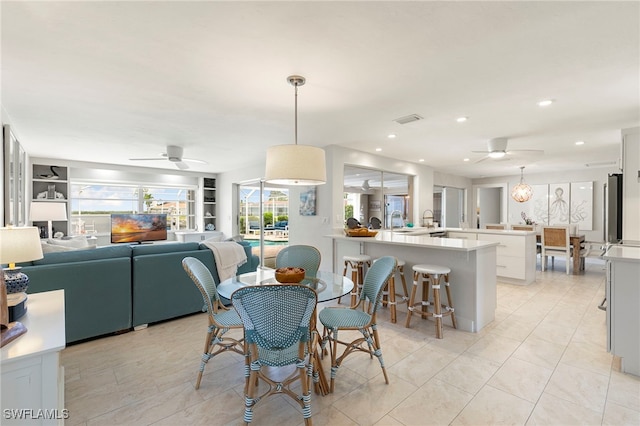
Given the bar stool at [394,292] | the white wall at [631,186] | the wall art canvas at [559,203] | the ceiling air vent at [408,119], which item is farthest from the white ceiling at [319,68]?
the wall art canvas at [559,203]

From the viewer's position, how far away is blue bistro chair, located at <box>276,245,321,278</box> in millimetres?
3025

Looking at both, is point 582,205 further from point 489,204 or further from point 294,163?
point 294,163

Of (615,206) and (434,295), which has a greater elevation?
(615,206)

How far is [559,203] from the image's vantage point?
8328 mm

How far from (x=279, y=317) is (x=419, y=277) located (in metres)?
2.45

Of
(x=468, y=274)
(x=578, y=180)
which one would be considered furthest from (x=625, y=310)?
(x=578, y=180)

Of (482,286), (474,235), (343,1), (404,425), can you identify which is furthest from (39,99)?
(474,235)

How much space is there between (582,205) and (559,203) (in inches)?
19.5

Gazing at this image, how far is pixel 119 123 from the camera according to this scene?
3.79 meters

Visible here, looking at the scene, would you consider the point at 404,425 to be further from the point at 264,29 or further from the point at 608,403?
the point at 264,29

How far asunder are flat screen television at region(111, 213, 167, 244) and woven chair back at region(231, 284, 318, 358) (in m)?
6.47

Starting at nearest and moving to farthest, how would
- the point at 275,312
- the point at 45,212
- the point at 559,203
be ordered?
1. the point at 275,312
2. the point at 45,212
3. the point at 559,203

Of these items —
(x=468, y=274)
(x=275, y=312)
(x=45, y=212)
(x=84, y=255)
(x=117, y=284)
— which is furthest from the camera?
(x=45, y=212)

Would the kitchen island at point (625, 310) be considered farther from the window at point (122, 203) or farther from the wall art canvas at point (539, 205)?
the window at point (122, 203)
